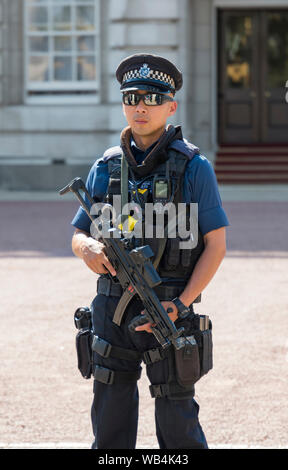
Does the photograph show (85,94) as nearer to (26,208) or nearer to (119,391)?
(26,208)

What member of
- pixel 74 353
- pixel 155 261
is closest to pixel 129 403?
pixel 155 261

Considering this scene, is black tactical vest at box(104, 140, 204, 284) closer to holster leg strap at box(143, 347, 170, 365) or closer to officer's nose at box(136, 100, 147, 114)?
officer's nose at box(136, 100, 147, 114)

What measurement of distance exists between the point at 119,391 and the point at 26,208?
35.1 ft

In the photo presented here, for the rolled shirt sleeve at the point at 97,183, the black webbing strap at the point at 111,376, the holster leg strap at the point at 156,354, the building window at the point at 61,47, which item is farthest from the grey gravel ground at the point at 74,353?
the building window at the point at 61,47

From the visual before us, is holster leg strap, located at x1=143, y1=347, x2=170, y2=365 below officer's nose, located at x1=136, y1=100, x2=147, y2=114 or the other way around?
below

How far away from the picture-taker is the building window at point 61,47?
16844 mm

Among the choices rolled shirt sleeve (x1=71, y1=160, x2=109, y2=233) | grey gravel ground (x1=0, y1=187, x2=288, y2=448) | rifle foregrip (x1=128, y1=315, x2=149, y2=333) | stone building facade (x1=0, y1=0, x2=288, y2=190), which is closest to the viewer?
rifle foregrip (x1=128, y1=315, x2=149, y2=333)

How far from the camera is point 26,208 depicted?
1373cm

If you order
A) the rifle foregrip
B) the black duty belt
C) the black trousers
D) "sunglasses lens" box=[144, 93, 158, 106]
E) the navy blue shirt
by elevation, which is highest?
"sunglasses lens" box=[144, 93, 158, 106]

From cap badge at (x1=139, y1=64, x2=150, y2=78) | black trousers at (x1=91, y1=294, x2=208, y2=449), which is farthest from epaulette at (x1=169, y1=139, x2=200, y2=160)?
black trousers at (x1=91, y1=294, x2=208, y2=449)

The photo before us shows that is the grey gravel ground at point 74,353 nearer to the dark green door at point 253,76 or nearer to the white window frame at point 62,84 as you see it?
the white window frame at point 62,84

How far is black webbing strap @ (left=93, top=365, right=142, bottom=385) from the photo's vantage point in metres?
3.21

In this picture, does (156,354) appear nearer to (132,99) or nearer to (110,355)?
(110,355)

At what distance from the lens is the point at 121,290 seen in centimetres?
322
